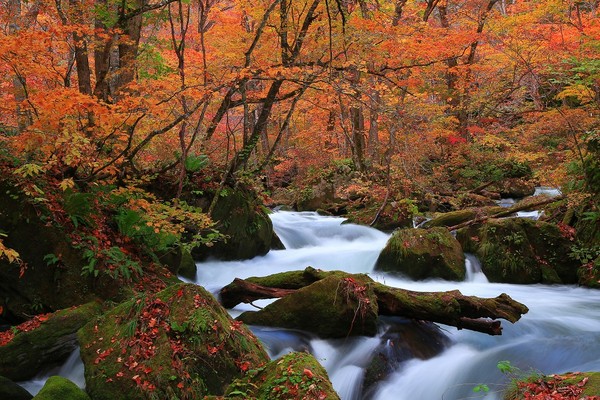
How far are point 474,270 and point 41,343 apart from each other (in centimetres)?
803

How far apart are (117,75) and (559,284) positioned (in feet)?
32.5

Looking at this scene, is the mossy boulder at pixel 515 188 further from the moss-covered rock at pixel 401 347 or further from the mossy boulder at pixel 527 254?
the moss-covered rock at pixel 401 347

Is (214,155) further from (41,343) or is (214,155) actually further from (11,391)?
(11,391)

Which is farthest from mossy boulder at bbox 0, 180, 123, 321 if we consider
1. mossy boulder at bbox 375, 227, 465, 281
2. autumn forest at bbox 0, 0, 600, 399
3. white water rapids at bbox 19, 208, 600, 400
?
mossy boulder at bbox 375, 227, 465, 281

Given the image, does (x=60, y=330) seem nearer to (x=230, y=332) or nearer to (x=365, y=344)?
(x=230, y=332)

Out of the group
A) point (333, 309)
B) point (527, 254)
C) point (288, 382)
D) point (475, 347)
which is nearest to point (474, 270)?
point (527, 254)

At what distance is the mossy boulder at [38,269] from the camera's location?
19.4 feet

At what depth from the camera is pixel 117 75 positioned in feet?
30.6

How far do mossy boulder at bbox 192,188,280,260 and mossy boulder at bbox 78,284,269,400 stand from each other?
5283 mm

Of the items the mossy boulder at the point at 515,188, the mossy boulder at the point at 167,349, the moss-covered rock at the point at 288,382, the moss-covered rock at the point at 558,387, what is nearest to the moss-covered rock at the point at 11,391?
the mossy boulder at the point at 167,349

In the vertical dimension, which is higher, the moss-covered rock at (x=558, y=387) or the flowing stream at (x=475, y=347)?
the moss-covered rock at (x=558, y=387)

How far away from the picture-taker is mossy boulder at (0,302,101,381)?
4.84 m

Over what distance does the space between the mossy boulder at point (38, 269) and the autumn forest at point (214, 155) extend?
18mm

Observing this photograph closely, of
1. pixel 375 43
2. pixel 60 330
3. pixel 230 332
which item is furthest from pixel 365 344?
pixel 375 43
